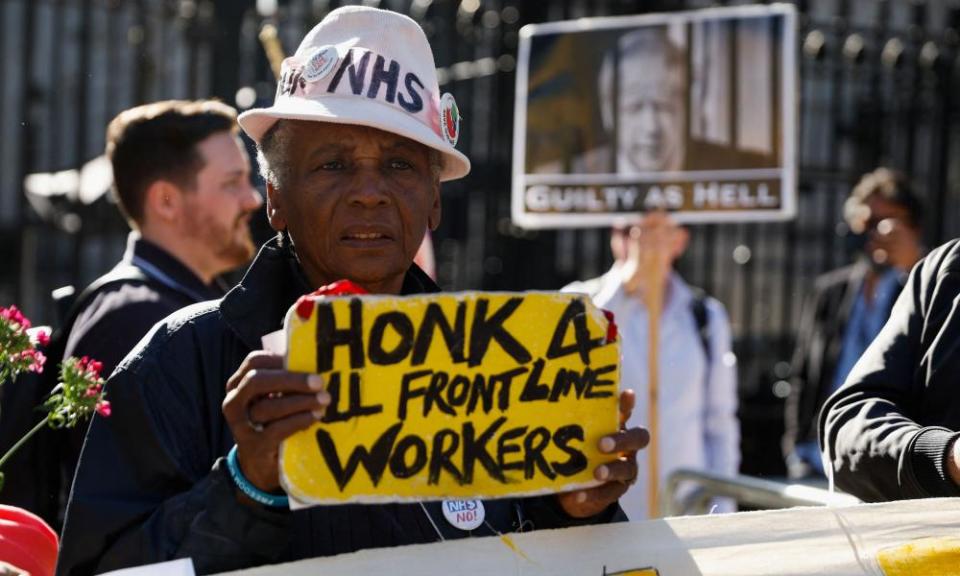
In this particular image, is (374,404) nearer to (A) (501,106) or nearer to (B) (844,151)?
(A) (501,106)

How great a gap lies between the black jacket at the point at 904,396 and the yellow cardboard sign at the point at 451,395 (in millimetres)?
805

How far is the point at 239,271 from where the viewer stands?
7371mm

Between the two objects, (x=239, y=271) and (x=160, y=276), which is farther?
(x=239, y=271)

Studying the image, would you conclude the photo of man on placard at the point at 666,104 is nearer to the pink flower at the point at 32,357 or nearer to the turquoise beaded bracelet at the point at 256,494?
the pink flower at the point at 32,357

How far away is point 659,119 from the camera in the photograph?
584 cm

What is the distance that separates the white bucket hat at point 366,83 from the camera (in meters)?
2.21

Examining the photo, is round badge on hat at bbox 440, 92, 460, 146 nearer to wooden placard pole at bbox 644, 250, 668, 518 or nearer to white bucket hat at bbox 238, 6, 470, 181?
white bucket hat at bbox 238, 6, 470, 181

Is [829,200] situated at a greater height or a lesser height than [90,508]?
greater

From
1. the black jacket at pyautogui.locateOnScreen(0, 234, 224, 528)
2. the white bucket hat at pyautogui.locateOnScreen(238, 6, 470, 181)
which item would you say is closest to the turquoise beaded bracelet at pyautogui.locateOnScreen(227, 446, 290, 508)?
the white bucket hat at pyautogui.locateOnScreen(238, 6, 470, 181)

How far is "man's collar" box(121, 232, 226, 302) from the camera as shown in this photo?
12.7 feet

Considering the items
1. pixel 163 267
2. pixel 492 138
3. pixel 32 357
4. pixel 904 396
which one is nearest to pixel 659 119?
pixel 492 138

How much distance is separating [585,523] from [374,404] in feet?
1.43

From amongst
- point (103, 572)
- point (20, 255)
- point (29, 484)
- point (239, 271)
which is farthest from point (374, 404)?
point (20, 255)

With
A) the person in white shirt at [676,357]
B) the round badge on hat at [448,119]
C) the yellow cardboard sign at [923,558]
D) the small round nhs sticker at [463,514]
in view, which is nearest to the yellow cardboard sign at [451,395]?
the small round nhs sticker at [463,514]
